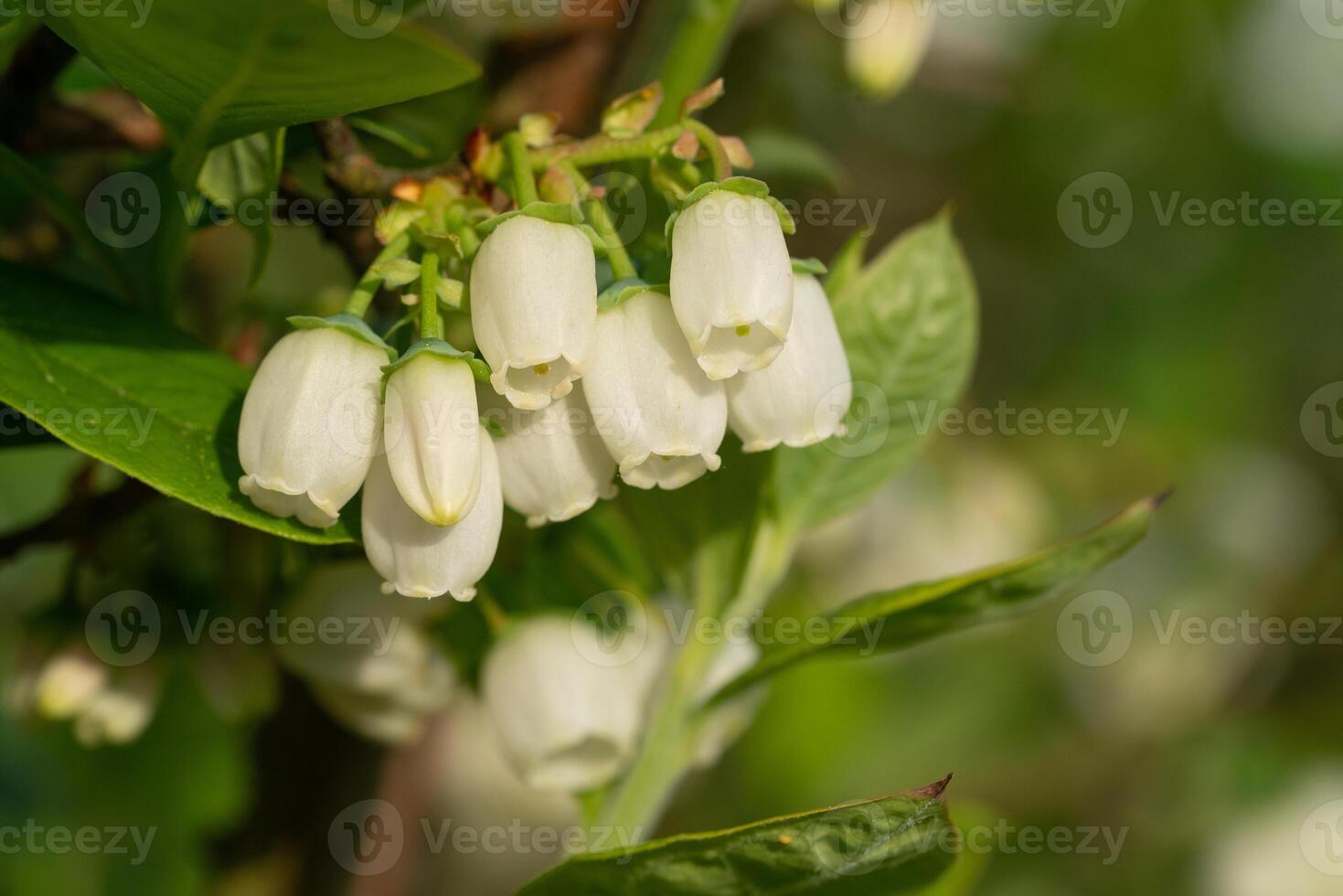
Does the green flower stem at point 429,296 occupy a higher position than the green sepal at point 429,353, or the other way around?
the green flower stem at point 429,296

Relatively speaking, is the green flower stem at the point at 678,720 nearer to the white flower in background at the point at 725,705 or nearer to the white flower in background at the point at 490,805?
the white flower in background at the point at 725,705

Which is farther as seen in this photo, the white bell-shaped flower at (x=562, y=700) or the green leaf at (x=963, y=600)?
the white bell-shaped flower at (x=562, y=700)

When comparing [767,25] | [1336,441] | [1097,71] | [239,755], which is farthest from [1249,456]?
[239,755]

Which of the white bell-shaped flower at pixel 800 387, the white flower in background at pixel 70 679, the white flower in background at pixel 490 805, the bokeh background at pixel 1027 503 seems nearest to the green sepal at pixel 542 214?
the white bell-shaped flower at pixel 800 387

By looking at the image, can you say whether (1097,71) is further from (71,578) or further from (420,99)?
(71,578)

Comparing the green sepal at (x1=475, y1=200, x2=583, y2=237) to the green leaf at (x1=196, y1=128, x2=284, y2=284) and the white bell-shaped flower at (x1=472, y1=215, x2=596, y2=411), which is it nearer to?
the white bell-shaped flower at (x1=472, y1=215, x2=596, y2=411)

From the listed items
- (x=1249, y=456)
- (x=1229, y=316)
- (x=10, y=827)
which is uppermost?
(x=1229, y=316)
